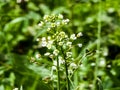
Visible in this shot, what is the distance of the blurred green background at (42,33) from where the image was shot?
134 inches

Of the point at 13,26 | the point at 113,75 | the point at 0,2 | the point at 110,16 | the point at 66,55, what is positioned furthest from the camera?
the point at 110,16

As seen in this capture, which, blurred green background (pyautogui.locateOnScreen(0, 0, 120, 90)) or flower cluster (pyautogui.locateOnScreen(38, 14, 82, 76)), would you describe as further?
blurred green background (pyautogui.locateOnScreen(0, 0, 120, 90))

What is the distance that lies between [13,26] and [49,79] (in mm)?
1996

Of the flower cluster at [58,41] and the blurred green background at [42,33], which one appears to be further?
the blurred green background at [42,33]

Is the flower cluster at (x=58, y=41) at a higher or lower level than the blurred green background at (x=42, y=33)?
lower

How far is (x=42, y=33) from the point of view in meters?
3.60

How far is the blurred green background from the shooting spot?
3410 mm

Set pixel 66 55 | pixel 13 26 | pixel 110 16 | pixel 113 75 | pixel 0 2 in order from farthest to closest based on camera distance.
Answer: pixel 110 16 < pixel 13 26 < pixel 0 2 < pixel 113 75 < pixel 66 55

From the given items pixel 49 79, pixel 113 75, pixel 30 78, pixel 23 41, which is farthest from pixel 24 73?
pixel 23 41

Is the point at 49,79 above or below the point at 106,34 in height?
below

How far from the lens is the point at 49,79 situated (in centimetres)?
232

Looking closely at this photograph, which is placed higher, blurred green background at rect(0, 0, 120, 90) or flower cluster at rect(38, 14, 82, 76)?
blurred green background at rect(0, 0, 120, 90)

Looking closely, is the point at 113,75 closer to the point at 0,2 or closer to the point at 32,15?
the point at 0,2

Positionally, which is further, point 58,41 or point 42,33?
point 42,33
